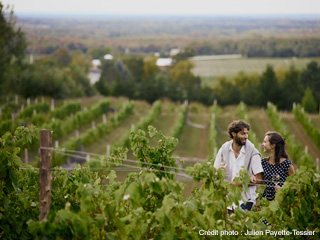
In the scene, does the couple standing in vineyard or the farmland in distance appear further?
the farmland in distance

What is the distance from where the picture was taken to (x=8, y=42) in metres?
32.1

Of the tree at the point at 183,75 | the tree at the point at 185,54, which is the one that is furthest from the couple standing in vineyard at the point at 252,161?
the tree at the point at 185,54

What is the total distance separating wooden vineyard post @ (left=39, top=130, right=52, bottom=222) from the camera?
13.6 ft

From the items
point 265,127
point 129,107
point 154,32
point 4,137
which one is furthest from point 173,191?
point 154,32

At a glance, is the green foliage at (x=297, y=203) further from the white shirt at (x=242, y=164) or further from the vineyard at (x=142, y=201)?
the white shirt at (x=242, y=164)

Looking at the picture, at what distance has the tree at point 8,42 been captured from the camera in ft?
90.1

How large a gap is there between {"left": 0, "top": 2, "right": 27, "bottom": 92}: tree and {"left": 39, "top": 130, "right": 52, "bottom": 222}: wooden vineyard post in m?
23.5

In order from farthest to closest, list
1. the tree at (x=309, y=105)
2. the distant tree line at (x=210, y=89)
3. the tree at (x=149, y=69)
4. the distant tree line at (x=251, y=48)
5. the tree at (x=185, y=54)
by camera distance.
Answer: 1. the tree at (x=185, y=54)
2. the distant tree line at (x=251, y=48)
3. the tree at (x=149, y=69)
4. the distant tree line at (x=210, y=89)
5. the tree at (x=309, y=105)

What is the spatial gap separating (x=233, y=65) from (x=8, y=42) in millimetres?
51811

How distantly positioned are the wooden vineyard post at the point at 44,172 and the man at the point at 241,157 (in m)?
1.50

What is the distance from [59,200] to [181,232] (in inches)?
52.2

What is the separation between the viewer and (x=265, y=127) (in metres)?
28.2

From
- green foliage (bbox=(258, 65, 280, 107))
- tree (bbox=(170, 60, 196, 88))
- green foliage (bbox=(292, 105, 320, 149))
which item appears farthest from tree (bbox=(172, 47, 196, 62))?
green foliage (bbox=(292, 105, 320, 149))

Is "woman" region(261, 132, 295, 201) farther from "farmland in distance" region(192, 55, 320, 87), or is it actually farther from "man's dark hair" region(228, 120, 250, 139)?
"farmland in distance" region(192, 55, 320, 87)
